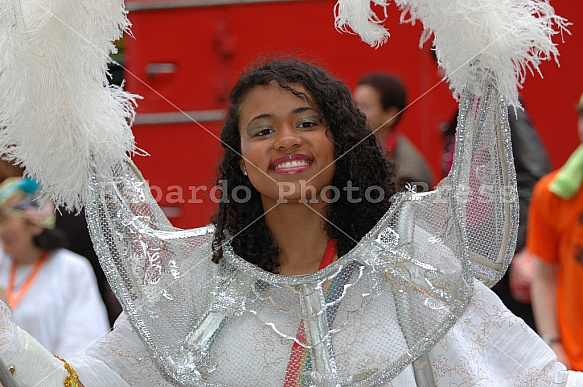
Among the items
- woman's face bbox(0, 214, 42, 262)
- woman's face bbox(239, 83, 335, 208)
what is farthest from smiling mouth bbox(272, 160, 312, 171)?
woman's face bbox(0, 214, 42, 262)

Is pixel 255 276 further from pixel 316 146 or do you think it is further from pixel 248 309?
pixel 316 146

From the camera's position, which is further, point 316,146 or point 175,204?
point 175,204

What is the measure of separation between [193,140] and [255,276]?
84.0 inches


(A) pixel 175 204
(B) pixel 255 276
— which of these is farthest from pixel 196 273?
(A) pixel 175 204

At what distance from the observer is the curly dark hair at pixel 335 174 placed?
245 cm

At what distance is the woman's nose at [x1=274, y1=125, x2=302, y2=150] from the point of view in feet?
7.66

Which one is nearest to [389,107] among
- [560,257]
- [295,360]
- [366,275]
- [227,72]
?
[227,72]

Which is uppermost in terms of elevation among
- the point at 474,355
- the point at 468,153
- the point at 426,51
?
the point at 426,51

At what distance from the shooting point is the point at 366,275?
2252mm

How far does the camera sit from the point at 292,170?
233cm

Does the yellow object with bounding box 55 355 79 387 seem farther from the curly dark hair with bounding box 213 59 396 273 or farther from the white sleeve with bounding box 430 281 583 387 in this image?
the white sleeve with bounding box 430 281 583 387

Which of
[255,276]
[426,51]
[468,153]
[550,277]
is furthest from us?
[426,51]

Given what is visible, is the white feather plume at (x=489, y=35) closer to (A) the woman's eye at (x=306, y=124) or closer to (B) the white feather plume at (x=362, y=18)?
(B) the white feather plume at (x=362, y=18)

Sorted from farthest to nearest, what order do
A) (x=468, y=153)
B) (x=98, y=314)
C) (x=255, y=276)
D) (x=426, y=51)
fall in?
1. (x=426, y=51)
2. (x=98, y=314)
3. (x=255, y=276)
4. (x=468, y=153)
